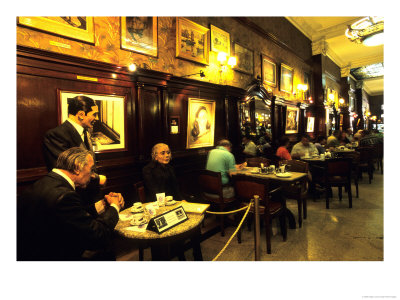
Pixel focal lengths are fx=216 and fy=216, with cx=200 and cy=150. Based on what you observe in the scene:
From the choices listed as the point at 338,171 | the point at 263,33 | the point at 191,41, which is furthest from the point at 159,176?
the point at 263,33

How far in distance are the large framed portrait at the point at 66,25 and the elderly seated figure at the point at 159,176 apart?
1748 mm

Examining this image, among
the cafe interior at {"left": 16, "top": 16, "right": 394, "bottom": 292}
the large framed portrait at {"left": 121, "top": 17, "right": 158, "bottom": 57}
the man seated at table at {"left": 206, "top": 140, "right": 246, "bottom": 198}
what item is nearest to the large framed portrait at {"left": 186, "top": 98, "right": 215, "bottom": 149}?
the cafe interior at {"left": 16, "top": 16, "right": 394, "bottom": 292}

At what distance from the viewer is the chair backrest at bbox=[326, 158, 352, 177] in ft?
14.8

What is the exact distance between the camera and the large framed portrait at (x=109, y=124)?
3076 millimetres

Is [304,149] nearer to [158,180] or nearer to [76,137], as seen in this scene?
[158,180]

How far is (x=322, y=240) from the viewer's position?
128 inches

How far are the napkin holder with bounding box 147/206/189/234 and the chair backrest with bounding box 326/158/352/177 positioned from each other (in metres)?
3.85

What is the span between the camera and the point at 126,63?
337cm

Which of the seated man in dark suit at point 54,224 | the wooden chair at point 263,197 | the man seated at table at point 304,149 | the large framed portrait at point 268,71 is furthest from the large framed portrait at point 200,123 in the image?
the seated man in dark suit at point 54,224

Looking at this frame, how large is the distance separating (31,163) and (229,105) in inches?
164

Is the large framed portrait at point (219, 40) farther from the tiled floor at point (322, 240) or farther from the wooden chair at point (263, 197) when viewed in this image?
the tiled floor at point (322, 240)
